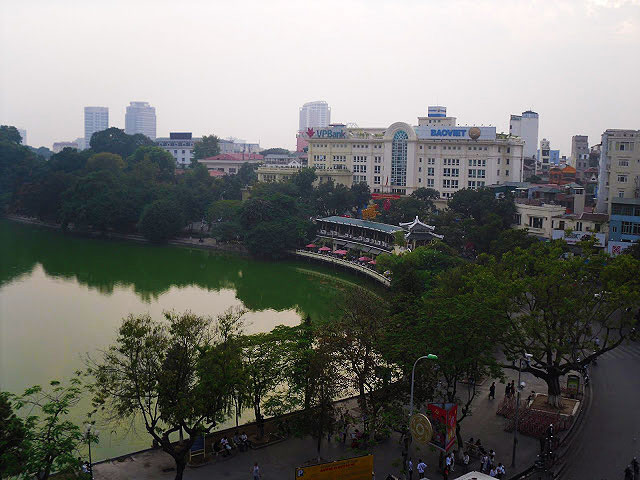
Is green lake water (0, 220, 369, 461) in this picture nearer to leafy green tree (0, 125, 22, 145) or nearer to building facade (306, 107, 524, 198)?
building facade (306, 107, 524, 198)

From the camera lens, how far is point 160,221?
2103 inches

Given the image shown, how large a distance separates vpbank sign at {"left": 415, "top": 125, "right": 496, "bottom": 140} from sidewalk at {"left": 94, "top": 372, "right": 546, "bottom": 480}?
43.9m

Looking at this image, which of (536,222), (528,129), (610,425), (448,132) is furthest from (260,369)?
(528,129)

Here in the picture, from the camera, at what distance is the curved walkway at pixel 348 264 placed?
36.9m

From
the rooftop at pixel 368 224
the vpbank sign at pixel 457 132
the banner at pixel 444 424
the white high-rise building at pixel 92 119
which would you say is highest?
the white high-rise building at pixel 92 119

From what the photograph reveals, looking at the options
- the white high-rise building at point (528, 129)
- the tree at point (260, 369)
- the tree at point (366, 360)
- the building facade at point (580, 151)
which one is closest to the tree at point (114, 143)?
the white high-rise building at point (528, 129)

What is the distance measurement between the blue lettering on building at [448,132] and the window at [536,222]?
1912cm

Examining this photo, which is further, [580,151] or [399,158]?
[580,151]

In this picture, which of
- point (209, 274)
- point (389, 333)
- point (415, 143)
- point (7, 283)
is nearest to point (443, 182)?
point (415, 143)

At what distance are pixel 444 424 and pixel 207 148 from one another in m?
89.7

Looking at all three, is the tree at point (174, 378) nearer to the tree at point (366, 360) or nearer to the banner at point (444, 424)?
the tree at point (366, 360)

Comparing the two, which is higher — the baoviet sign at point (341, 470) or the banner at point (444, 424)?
the banner at point (444, 424)

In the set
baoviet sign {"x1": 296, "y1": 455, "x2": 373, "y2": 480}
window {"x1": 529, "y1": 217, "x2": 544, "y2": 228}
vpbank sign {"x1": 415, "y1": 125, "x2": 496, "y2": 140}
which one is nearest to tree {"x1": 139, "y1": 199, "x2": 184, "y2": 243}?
vpbank sign {"x1": 415, "y1": 125, "x2": 496, "y2": 140}

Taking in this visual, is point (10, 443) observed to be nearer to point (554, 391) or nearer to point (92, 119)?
point (554, 391)
